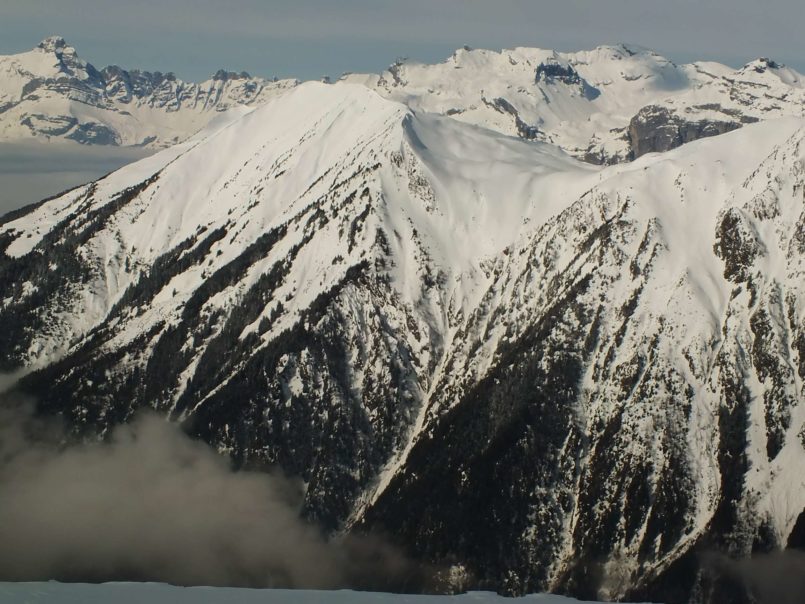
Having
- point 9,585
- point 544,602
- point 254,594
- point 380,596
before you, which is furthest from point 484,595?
point 9,585

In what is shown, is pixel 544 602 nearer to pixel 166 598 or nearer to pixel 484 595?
pixel 484 595

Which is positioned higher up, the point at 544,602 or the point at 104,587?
the point at 544,602

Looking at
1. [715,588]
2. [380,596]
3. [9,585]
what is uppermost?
[715,588]

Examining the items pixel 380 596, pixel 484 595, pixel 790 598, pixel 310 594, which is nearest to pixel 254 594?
pixel 310 594

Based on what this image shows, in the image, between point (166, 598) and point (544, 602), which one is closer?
point (166, 598)

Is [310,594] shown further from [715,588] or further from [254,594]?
[715,588]

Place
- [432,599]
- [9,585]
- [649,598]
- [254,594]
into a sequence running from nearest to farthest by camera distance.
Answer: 1. [9,585]
2. [254,594]
3. [432,599]
4. [649,598]

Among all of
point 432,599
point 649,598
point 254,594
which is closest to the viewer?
point 254,594
